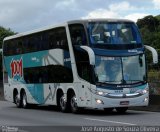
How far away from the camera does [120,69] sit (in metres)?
22.1

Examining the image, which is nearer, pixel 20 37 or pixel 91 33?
pixel 91 33

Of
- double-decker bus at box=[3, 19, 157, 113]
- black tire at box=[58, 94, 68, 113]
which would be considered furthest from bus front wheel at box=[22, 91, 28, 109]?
black tire at box=[58, 94, 68, 113]

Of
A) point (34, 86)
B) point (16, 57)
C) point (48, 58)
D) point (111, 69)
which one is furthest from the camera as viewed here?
point (16, 57)

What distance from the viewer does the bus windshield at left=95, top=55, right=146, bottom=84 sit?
21938mm

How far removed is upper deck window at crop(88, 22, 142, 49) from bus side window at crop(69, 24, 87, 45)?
40 centimetres

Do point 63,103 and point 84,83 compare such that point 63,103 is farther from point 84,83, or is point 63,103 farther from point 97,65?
point 97,65

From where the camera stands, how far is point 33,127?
17.4 m

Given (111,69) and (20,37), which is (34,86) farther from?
(111,69)

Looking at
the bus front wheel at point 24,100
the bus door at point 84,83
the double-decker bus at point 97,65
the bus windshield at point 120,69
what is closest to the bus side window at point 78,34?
the double-decker bus at point 97,65

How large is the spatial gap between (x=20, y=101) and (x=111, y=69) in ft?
35.3

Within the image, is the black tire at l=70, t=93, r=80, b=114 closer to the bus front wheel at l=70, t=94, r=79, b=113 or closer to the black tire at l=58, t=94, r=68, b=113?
the bus front wheel at l=70, t=94, r=79, b=113

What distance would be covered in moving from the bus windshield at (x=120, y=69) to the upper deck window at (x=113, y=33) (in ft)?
2.32

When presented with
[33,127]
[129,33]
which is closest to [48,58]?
[129,33]

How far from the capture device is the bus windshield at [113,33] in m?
22.3
